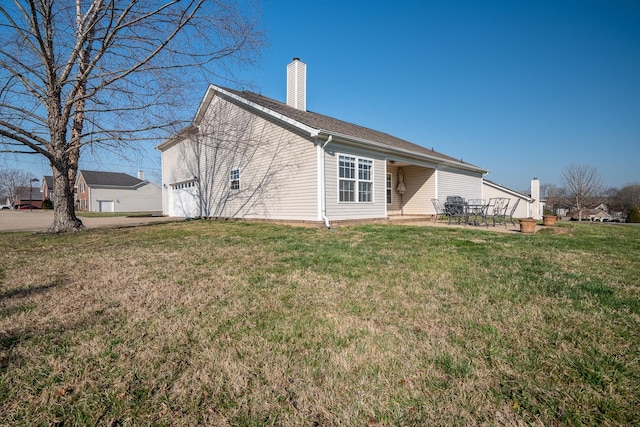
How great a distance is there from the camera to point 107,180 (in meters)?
40.1

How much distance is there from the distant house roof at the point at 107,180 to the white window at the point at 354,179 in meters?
40.4

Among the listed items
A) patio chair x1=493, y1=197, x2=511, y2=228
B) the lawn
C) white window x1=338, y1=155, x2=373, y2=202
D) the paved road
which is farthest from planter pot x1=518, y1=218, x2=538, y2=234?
the paved road

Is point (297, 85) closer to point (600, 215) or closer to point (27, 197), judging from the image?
point (600, 215)

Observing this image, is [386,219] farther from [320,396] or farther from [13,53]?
[13,53]

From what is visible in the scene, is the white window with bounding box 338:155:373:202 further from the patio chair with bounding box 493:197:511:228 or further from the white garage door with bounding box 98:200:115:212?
the white garage door with bounding box 98:200:115:212

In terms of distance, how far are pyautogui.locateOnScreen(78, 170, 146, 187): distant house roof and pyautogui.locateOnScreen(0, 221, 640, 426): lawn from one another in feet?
137

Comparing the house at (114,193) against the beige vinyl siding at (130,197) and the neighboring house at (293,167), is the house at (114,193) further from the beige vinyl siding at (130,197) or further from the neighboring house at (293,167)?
the neighboring house at (293,167)

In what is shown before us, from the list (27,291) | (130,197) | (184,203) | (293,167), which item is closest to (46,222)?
(184,203)

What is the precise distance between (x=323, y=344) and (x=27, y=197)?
264 feet

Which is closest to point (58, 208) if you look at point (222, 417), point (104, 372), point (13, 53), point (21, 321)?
point (13, 53)

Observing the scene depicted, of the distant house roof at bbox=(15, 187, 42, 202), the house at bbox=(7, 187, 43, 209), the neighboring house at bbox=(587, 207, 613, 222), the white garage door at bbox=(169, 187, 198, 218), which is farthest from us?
the distant house roof at bbox=(15, 187, 42, 202)

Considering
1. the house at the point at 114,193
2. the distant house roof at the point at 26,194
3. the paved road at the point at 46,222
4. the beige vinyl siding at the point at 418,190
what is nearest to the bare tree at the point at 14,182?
the distant house roof at the point at 26,194

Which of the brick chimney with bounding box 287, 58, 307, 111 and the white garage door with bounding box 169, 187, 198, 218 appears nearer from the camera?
the brick chimney with bounding box 287, 58, 307, 111

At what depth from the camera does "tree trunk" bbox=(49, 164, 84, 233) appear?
896cm
